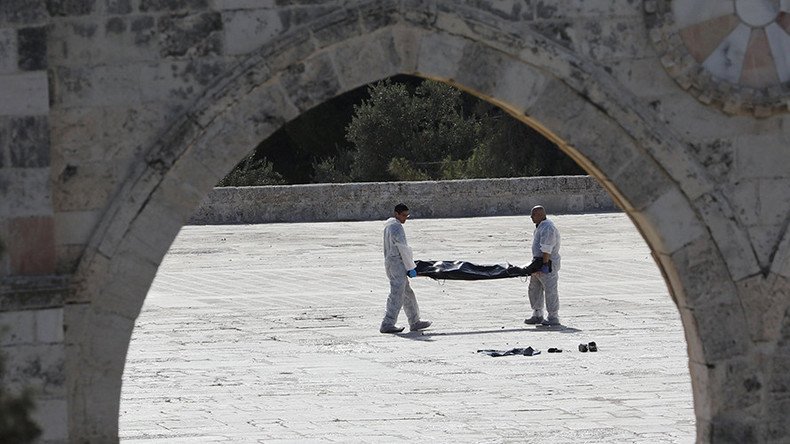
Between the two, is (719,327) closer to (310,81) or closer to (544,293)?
(310,81)

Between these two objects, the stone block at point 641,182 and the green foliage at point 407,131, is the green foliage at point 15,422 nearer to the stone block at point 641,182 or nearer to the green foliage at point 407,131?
the stone block at point 641,182

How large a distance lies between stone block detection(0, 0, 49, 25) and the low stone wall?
832 inches

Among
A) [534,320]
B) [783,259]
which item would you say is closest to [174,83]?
[783,259]

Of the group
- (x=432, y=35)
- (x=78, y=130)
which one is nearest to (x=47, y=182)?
(x=78, y=130)

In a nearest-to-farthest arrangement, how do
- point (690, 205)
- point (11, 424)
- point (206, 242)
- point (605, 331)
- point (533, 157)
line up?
point (11, 424) → point (690, 205) → point (605, 331) → point (206, 242) → point (533, 157)

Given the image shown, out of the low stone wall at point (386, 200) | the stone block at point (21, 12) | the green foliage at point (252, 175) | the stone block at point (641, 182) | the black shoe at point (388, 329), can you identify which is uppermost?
the green foliage at point (252, 175)

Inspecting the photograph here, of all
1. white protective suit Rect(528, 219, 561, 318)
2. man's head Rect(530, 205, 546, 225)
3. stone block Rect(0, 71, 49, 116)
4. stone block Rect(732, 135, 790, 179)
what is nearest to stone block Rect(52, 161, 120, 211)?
stone block Rect(0, 71, 49, 116)

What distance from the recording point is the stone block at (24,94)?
8445 mm

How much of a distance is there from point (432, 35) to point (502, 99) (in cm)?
52

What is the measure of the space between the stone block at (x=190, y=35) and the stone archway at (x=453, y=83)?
21cm

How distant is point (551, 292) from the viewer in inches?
732

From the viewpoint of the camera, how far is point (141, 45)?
8680 mm

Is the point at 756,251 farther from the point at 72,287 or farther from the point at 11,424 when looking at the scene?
the point at 11,424

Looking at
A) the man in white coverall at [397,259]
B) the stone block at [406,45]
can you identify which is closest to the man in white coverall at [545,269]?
the man in white coverall at [397,259]
